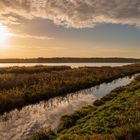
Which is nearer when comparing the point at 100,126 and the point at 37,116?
the point at 100,126

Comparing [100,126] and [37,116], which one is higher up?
[100,126]

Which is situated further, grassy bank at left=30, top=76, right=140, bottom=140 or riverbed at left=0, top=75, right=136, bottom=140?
riverbed at left=0, top=75, right=136, bottom=140

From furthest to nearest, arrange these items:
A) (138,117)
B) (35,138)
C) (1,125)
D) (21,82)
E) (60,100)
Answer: (21,82)
(60,100)
(1,125)
(138,117)
(35,138)

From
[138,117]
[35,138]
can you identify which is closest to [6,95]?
[35,138]

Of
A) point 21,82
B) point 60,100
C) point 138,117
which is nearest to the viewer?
point 138,117

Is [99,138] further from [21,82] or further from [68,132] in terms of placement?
[21,82]

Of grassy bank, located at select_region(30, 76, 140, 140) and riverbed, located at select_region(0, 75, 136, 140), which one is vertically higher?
grassy bank, located at select_region(30, 76, 140, 140)

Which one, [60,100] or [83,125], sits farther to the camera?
[60,100]

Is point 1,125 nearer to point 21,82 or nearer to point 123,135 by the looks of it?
point 123,135

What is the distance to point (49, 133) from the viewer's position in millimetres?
15883

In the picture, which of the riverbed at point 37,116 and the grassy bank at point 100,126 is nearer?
the grassy bank at point 100,126

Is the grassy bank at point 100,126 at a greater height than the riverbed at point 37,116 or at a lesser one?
greater

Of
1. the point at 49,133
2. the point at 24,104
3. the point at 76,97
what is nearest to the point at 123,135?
the point at 49,133

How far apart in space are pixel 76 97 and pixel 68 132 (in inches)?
508
